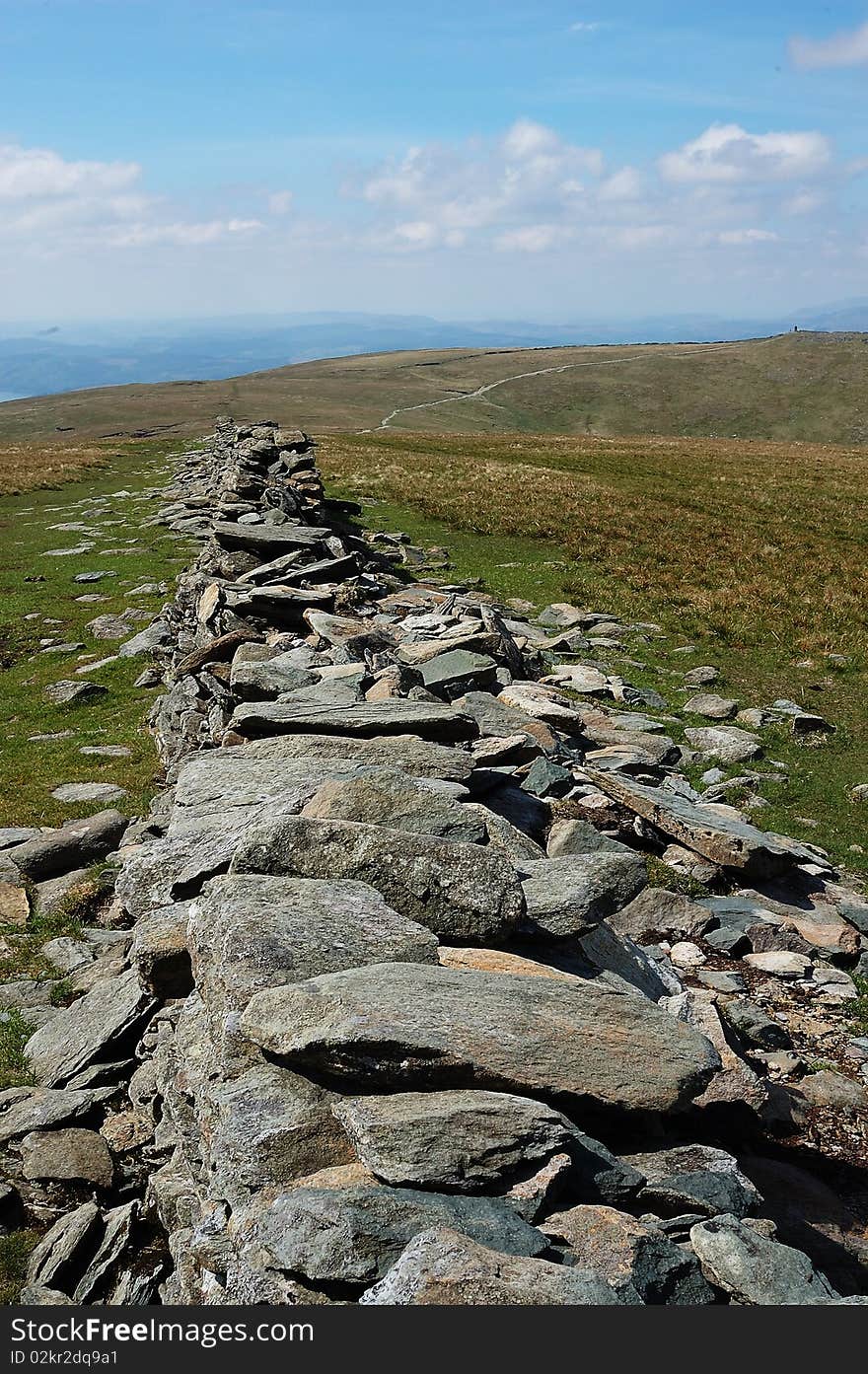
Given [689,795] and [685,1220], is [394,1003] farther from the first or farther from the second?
[689,795]

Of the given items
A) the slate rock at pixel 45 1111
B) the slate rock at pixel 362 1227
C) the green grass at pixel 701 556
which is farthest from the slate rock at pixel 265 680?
the slate rock at pixel 362 1227

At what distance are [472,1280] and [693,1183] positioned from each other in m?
2.56

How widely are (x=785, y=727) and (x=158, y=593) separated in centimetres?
2023

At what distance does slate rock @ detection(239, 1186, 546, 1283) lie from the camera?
5.83 m

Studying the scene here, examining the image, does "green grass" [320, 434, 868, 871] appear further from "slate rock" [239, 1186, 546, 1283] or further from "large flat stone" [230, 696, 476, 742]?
"slate rock" [239, 1186, 546, 1283]

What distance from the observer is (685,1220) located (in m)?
6.76

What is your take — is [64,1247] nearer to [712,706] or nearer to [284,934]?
[284,934]

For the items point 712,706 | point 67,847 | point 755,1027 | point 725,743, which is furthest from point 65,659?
point 755,1027

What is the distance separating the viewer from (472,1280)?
5484 mm

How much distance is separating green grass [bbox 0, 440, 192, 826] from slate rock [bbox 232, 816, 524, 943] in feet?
29.1

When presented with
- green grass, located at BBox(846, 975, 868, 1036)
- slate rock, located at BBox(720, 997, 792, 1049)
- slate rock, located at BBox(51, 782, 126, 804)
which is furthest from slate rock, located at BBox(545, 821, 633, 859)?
slate rock, located at BBox(51, 782, 126, 804)

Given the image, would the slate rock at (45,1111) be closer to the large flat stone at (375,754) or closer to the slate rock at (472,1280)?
the large flat stone at (375,754)

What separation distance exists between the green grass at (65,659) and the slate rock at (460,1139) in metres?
11.6

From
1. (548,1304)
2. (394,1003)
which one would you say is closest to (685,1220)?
(548,1304)
